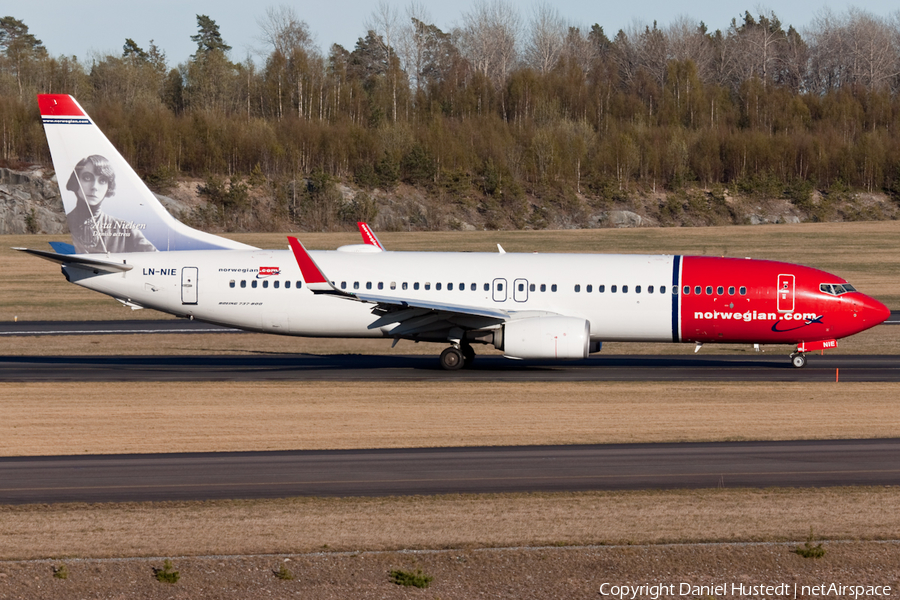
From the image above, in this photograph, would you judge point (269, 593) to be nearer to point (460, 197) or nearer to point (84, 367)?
point (84, 367)

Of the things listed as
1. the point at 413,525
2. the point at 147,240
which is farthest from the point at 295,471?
the point at 147,240

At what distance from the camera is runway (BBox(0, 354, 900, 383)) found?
30.8 m

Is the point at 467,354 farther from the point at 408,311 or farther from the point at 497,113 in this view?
the point at 497,113

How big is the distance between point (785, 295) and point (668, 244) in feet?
192

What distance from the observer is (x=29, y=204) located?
97.6 meters

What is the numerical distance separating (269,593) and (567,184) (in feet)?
350

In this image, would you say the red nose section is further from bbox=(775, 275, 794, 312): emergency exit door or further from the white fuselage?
the white fuselage

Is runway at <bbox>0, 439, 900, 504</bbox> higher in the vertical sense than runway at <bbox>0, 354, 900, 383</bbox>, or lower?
lower

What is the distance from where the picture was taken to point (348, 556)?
12.9 m

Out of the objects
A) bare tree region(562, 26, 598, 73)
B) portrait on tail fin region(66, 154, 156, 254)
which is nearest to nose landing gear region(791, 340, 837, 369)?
portrait on tail fin region(66, 154, 156, 254)

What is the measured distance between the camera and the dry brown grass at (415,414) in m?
21.3

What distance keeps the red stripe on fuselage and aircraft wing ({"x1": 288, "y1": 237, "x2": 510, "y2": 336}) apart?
19.9ft

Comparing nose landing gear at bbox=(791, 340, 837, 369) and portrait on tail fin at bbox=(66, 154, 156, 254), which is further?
portrait on tail fin at bbox=(66, 154, 156, 254)

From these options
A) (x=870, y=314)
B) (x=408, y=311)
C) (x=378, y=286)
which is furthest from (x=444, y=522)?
(x=870, y=314)
